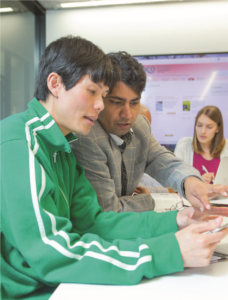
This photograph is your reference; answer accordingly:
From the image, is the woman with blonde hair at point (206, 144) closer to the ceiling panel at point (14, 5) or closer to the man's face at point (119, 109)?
the man's face at point (119, 109)

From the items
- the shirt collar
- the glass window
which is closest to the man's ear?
the shirt collar

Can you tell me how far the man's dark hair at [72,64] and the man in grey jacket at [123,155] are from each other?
0.94 feet

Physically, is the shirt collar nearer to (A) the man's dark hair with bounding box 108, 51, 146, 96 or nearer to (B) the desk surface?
(A) the man's dark hair with bounding box 108, 51, 146, 96

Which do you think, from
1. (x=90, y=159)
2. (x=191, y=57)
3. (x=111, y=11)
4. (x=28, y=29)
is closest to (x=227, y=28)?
(x=191, y=57)

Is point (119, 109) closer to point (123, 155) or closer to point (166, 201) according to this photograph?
point (123, 155)

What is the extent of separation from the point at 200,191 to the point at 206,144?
1.97 meters

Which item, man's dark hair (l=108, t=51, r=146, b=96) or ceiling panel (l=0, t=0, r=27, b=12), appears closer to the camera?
man's dark hair (l=108, t=51, r=146, b=96)

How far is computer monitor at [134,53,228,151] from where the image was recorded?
3.03 m

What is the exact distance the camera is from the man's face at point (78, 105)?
879 mm

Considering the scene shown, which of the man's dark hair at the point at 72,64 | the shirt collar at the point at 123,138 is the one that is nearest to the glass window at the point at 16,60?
the shirt collar at the point at 123,138

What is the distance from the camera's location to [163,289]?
558 millimetres

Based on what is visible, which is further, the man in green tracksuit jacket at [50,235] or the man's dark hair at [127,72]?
the man's dark hair at [127,72]

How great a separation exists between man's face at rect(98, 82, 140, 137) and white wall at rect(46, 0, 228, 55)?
207cm

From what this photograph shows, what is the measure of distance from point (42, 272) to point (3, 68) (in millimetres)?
2350
